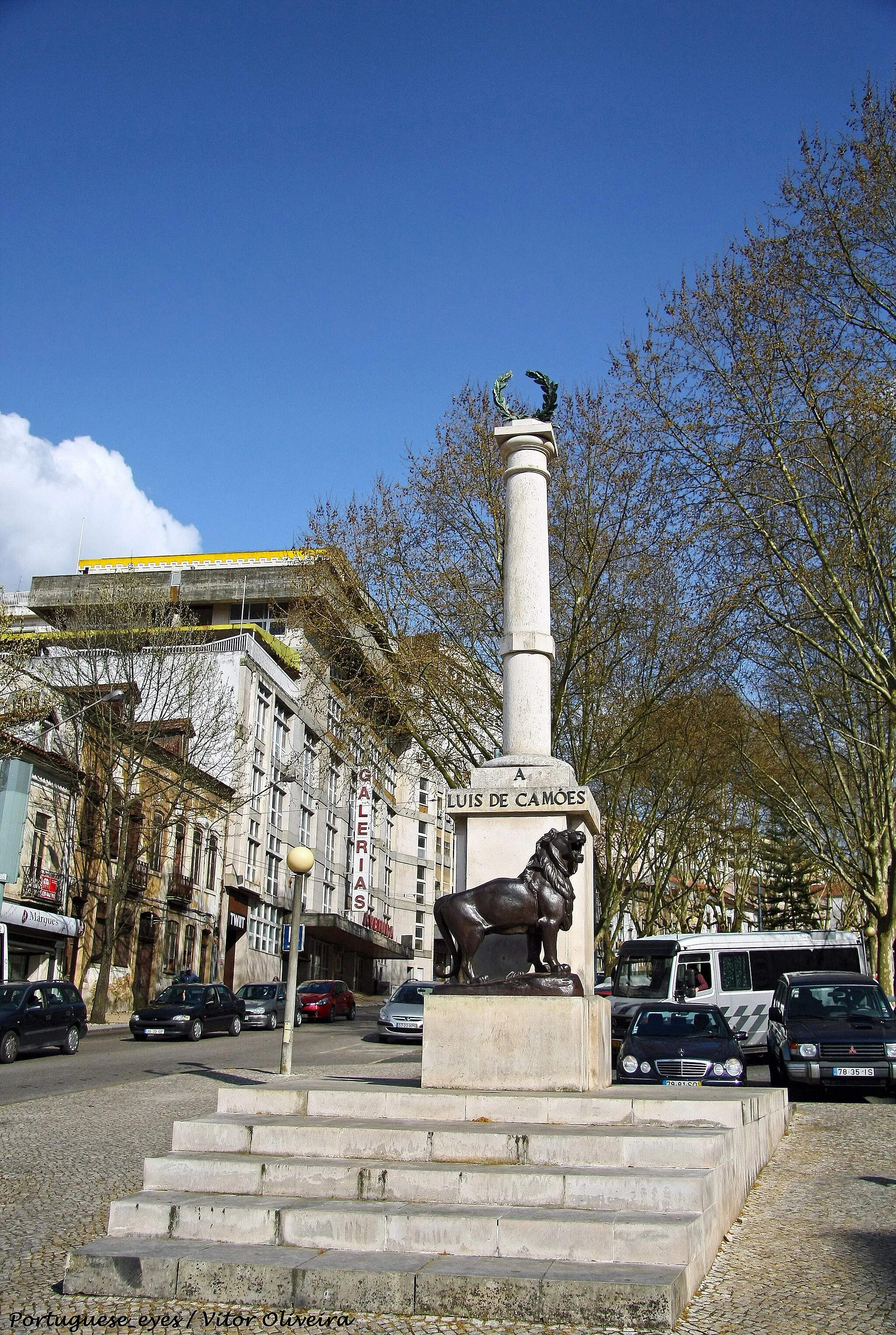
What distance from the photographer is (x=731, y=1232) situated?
23.2ft

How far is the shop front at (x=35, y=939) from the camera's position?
31156 millimetres

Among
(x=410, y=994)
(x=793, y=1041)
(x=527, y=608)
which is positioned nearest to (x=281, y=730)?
(x=410, y=994)

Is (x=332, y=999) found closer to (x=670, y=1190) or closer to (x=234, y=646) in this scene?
(x=234, y=646)

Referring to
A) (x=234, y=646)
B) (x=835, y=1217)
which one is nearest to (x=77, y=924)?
(x=234, y=646)

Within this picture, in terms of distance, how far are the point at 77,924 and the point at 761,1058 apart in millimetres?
20372

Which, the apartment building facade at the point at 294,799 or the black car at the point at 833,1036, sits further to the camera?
the apartment building facade at the point at 294,799

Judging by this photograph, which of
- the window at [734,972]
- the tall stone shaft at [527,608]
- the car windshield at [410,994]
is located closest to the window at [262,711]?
the car windshield at [410,994]

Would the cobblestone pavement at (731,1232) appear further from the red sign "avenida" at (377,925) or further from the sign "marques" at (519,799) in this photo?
the red sign "avenida" at (377,925)

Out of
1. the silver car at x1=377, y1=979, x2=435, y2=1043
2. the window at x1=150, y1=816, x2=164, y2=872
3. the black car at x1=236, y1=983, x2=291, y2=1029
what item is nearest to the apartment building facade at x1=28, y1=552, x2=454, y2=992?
the window at x1=150, y1=816, x2=164, y2=872

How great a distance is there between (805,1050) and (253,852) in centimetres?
3571

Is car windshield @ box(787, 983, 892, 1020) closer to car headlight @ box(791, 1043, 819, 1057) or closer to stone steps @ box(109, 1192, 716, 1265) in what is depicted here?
car headlight @ box(791, 1043, 819, 1057)

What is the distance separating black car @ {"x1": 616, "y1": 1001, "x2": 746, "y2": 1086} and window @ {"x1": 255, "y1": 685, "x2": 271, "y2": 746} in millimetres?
Answer: 35329

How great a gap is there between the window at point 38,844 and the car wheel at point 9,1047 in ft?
39.1

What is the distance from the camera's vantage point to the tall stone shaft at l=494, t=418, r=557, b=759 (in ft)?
36.2
